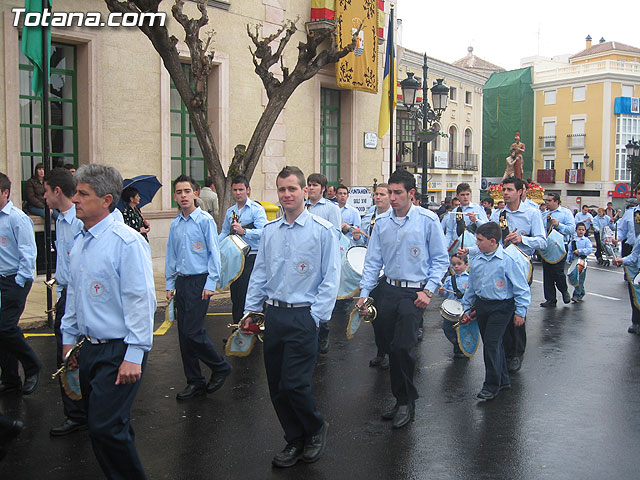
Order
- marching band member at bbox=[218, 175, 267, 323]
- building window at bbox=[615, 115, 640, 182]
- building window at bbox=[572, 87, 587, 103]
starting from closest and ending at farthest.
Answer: marching band member at bbox=[218, 175, 267, 323], building window at bbox=[615, 115, 640, 182], building window at bbox=[572, 87, 587, 103]

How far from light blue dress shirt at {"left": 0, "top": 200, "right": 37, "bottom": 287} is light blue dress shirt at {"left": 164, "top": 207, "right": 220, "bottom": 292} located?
1.23 m

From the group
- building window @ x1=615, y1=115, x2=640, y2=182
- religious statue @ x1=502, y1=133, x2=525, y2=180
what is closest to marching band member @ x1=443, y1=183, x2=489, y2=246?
religious statue @ x1=502, y1=133, x2=525, y2=180

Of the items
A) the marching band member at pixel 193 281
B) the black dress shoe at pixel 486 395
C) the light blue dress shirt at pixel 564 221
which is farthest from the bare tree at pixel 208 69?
the black dress shoe at pixel 486 395

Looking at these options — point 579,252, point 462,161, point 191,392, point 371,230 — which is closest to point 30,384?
point 191,392

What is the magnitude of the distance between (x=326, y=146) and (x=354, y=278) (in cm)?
1194

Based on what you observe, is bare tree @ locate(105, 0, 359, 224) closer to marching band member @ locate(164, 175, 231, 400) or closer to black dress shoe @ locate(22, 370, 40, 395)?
marching band member @ locate(164, 175, 231, 400)

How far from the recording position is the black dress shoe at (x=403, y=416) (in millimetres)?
5547

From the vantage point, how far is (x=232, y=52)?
53.5ft

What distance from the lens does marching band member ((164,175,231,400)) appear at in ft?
20.2

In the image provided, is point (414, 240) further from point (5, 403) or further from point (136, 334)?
point (5, 403)

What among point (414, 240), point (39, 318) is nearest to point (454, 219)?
point (414, 240)

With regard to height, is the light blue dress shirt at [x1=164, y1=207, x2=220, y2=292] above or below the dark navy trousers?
above

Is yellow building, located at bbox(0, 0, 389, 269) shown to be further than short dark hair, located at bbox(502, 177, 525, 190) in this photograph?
Yes

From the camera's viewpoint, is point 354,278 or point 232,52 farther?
point 232,52
